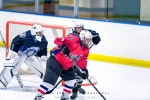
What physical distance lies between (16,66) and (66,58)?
127 cm

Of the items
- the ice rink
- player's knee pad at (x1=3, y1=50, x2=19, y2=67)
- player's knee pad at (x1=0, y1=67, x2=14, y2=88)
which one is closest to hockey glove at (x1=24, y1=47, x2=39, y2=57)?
player's knee pad at (x1=3, y1=50, x2=19, y2=67)

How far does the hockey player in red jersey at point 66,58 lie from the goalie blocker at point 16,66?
1088 mm

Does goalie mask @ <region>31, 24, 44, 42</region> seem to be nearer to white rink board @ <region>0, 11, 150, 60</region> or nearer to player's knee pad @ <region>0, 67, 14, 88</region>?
player's knee pad @ <region>0, 67, 14, 88</region>

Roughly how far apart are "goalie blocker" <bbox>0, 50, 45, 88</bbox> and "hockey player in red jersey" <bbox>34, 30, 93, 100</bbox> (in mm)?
1088

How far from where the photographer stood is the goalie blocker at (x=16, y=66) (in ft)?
24.3

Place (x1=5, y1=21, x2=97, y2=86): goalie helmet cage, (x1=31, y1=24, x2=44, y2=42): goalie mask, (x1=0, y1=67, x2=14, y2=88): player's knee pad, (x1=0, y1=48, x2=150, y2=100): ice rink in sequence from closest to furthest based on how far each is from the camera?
(x1=31, y1=24, x2=44, y2=42): goalie mask < (x1=0, y1=48, x2=150, y2=100): ice rink < (x1=0, y1=67, x2=14, y2=88): player's knee pad < (x1=5, y1=21, x2=97, y2=86): goalie helmet cage

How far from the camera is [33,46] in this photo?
7211 millimetres

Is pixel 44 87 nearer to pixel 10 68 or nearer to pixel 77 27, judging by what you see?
pixel 77 27

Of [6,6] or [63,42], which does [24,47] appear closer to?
[63,42]

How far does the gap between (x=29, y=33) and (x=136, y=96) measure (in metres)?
1.47

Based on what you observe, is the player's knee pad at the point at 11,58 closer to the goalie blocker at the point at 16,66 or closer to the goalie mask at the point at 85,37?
the goalie blocker at the point at 16,66

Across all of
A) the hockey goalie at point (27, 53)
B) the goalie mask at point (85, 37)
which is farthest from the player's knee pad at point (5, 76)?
the goalie mask at point (85, 37)

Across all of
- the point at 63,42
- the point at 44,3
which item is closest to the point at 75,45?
the point at 63,42

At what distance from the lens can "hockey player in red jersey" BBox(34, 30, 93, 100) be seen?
630 centimetres
